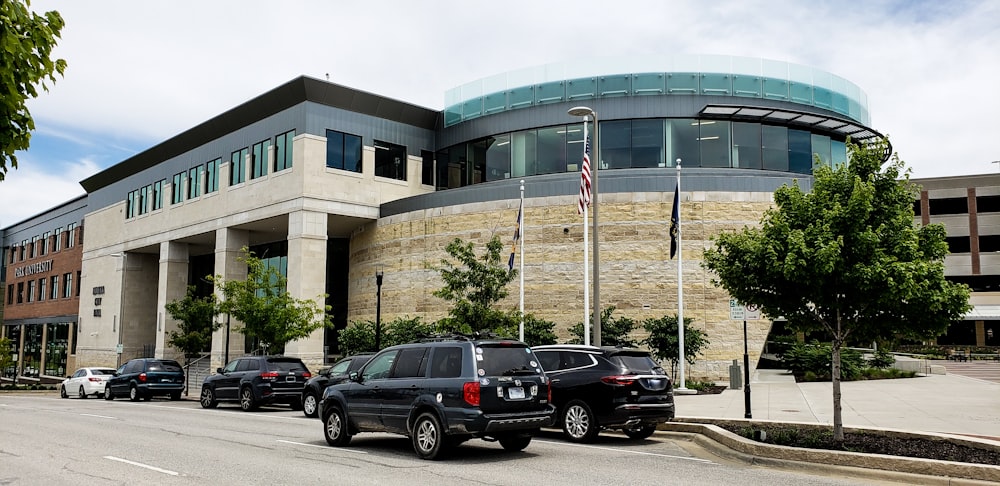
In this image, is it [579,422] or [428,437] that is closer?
[428,437]

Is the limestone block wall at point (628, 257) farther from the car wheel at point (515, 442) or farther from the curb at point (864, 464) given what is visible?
the curb at point (864, 464)

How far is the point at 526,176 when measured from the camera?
36.7 m

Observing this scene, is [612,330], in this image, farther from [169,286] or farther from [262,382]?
[169,286]

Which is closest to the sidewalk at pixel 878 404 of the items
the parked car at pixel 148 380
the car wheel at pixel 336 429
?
the car wheel at pixel 336 429

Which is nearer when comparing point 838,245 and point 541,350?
point 838,245

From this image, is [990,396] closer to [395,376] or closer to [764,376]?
[764,376]

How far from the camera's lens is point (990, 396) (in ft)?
75.9

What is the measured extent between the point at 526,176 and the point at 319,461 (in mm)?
25904

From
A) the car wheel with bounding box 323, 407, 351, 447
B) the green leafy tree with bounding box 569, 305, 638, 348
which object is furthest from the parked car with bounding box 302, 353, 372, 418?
the green leafy tree with bounding box 569, 305, 638, 348

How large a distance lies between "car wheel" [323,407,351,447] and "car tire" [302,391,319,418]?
701cm

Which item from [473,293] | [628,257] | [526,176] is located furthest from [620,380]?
[526,176]

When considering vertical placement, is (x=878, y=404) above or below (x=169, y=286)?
below

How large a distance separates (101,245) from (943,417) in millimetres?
57001

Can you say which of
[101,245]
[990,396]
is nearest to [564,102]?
[990,396]
